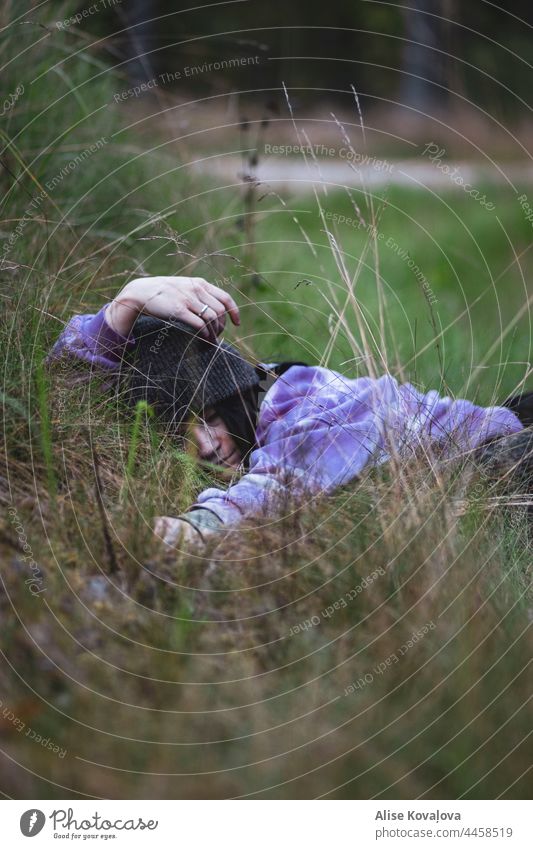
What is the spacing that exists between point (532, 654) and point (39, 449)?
946 mm

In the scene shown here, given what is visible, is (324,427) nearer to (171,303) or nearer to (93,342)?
(171,303)

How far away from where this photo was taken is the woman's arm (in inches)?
68.4

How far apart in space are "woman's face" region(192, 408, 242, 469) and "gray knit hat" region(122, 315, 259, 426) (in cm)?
4

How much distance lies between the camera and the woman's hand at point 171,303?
1733 mm

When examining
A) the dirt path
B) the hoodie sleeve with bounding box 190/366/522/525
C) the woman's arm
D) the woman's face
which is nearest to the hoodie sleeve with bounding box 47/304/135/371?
the woman's arm

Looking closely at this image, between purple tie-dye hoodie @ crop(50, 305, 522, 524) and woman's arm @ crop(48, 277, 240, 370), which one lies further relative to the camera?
woman's arm @ crop(48, 277, 240, 370)

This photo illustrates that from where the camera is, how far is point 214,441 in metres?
1.87

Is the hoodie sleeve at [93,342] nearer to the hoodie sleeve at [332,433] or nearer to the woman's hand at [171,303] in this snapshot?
the woman's hand at [171,303]

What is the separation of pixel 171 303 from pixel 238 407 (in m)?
0.31

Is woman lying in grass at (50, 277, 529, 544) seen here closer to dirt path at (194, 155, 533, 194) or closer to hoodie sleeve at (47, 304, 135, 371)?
hoodie sleeve at (47, 304, 135, 371)

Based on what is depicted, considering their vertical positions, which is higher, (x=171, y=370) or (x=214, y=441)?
(x=171, y=370)

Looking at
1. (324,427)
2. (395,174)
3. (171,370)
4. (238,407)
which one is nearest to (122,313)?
(171,370)

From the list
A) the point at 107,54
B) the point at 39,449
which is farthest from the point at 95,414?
the point at 107,54
